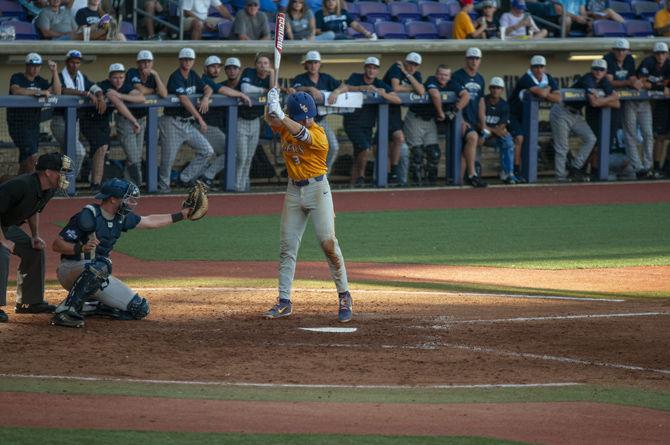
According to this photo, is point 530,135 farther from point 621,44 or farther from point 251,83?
point 251,83

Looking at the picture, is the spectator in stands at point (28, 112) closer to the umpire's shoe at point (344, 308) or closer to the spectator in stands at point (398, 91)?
the spectator in stands at point (398, 91)

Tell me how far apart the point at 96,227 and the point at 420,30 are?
14.0 meters

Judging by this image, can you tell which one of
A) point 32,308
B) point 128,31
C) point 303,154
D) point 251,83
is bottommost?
point 32,308

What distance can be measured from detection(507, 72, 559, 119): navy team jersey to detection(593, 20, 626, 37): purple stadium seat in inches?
128

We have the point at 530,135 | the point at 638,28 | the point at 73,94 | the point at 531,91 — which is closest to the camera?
the point at 73,94

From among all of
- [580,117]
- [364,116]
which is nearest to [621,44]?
[580,117]

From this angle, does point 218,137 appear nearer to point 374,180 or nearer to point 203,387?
point 374,180

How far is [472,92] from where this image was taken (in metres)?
20.5

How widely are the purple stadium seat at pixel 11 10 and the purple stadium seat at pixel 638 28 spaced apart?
1215 cm

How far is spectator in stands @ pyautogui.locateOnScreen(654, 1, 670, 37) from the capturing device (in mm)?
23891

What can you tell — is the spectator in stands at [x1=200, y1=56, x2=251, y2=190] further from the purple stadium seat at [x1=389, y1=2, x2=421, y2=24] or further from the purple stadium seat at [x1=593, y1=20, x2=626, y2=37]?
the purple stadium seat at [x1=593, y1=20, x2=626, y2=37]

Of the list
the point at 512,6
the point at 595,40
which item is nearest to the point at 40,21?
the point at 512,6

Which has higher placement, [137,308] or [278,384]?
[137,308]

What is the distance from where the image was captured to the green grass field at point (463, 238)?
46.2 ft
